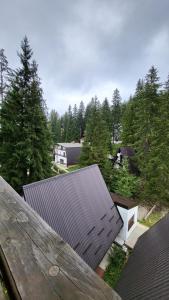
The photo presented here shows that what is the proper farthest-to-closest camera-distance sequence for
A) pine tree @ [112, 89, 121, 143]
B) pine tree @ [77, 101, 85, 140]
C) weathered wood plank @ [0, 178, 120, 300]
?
pine tree @ [77, 101, 85, 140]
pine tree @ [112, 89, 121, 143]
weathered wood plank @ [0, 178, 120, 300]

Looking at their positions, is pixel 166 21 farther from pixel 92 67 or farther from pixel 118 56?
pixel 92 67

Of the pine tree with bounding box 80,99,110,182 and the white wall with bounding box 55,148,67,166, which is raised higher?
the pine tree with bounding box 80,99,110,182

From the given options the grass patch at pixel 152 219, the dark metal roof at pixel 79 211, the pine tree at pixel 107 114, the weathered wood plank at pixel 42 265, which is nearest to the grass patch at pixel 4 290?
the weathered wood plank at pixel 42 265

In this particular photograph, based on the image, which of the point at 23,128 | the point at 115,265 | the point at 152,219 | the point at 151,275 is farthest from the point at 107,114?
the point at 151,275

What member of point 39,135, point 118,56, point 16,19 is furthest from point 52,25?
point 39,135

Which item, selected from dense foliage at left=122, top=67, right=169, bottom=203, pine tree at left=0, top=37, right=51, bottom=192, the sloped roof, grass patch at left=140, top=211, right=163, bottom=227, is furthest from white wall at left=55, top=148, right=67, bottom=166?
grass patch at left=140, top=211, right=163, bottom=227

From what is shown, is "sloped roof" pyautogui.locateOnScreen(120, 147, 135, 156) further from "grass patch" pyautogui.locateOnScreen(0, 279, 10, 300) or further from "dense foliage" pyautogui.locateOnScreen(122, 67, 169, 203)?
"grass patch" pyautogui.locateOnScreen(0, 279, 10, 300)

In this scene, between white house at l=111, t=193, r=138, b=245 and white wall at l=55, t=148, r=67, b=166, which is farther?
white wall at l=55, t=148, r=67, b=166
